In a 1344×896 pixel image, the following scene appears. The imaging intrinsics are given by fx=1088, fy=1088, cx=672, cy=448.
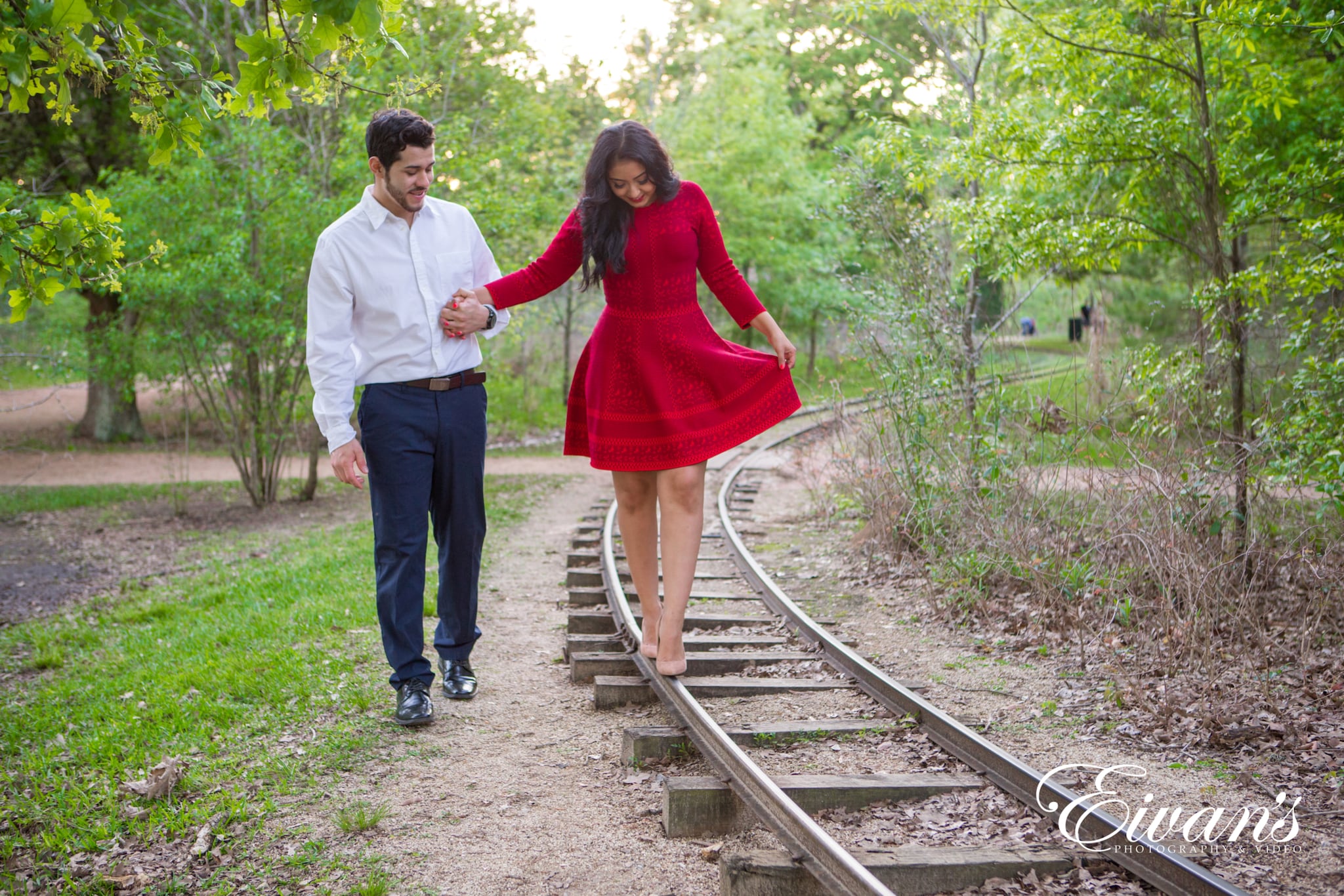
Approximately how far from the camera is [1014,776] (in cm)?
354

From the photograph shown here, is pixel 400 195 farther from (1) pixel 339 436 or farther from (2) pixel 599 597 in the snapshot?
(2) pixel 599 597

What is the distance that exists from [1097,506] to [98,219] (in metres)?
5.24

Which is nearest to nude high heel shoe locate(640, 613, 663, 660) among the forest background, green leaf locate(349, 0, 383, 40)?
the forest background

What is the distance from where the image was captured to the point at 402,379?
4.33 metres

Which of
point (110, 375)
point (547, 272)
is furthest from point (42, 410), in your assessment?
point (547, 272)

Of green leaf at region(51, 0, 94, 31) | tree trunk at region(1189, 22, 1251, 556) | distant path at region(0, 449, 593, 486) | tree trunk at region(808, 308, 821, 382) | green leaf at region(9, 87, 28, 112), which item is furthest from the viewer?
tree trunk at region(808, 308, 821, 382)

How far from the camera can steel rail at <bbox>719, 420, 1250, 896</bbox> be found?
2785 mm

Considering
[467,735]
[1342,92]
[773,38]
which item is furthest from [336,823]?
[773,38]

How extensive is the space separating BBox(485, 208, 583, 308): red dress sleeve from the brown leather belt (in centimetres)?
30

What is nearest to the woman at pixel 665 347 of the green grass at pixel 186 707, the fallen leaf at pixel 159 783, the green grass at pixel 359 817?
the green grass at pixel 359 817

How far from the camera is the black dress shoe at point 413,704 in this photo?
14.9 feet

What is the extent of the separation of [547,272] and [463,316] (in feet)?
1.27

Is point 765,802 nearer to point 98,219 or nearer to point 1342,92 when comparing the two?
point 98,219

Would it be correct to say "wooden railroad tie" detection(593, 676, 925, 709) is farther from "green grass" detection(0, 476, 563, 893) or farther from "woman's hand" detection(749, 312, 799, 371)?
"woman's hand" detection(749, 312, 799, 371)
